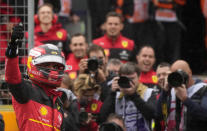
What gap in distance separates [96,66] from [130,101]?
24.5 inches

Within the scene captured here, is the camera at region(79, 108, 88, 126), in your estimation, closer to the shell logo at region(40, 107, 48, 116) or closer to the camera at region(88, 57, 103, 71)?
the camera at region(88, 57, 103, 71)

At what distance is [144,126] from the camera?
23.1ft

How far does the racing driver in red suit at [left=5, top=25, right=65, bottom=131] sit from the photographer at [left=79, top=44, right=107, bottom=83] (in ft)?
4.93

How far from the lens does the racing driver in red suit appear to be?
532cm

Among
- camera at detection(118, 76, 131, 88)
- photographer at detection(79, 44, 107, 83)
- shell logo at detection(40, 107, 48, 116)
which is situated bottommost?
shell logo at detection(40, 107, 48, 116)

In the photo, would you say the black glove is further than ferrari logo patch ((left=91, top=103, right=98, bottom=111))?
A: No

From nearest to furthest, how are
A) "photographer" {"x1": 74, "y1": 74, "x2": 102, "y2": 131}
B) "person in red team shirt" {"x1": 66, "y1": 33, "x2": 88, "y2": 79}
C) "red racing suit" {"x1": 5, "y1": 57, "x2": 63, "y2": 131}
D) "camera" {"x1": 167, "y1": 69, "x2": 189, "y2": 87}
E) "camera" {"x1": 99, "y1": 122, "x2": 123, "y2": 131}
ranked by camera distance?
"red racing suit" {"x1": 5, "y1": 57, "x2": 63, "y2": 131} < "camera" {"x1": 99, "y1": 122, "x2": 123, "y2": 131} < "camera" {"x1": 167, "y1": 69, "x2": 189, "y2": 87} < "photographer" {"x1": 74, "y1": 74, "x2": 102, "y2": 131} < "person in red team shirt" {"x1": 66, "y1": 33, "x2": 88, "y2": 79}

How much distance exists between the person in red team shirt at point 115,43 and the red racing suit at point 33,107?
368 cm

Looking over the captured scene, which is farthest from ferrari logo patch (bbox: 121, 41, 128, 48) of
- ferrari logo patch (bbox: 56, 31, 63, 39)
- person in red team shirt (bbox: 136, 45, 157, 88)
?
ferrari logo patch (bbox: 56, 31, 63, 39)

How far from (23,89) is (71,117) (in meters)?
1.43

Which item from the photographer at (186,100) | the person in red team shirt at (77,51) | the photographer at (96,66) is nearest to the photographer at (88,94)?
the photographer at (96,66)

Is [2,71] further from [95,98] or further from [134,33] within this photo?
[134,33]

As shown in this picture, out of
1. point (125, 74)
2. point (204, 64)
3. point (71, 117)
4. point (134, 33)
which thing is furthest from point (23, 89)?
point (204, 64)

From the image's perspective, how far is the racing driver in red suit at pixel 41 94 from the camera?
17.5ft
